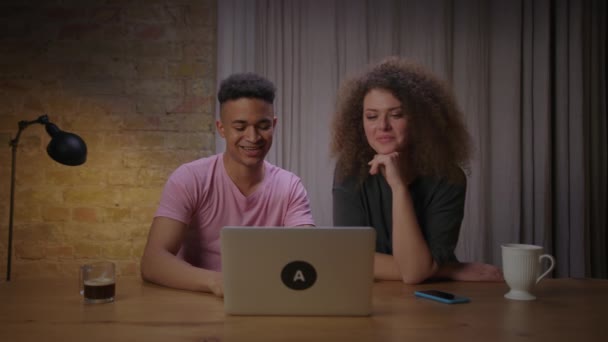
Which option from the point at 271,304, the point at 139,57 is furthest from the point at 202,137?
the point at 271,304

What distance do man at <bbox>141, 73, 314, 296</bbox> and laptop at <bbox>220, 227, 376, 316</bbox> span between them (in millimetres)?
748

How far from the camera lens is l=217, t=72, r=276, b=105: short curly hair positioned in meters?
2.00

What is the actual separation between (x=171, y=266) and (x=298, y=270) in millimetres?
509

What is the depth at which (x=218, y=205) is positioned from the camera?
6.61 feet

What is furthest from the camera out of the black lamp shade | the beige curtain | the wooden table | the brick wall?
the beige curtain

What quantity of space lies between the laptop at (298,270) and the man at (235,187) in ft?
2.45

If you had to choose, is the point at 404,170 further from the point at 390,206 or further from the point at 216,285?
the point at 216,285

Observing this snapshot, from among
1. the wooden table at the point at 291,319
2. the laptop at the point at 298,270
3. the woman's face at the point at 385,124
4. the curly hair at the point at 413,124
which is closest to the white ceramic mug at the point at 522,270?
the wooden table at the point at 291,319

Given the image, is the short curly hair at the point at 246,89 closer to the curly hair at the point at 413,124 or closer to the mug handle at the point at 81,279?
the curly hair at the point at 413,124

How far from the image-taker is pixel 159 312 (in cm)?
122

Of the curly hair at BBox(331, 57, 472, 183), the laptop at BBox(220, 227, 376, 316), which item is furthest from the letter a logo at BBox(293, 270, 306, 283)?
the curly hair at BBox(331, 57, 472, 183)

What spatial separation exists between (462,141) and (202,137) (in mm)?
1422

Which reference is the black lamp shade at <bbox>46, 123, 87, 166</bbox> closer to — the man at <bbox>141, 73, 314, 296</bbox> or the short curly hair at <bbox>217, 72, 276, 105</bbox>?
the man at <bbox>141, 73, 314, 296</bbox>

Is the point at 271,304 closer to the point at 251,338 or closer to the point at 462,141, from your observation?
the point at 251,338
